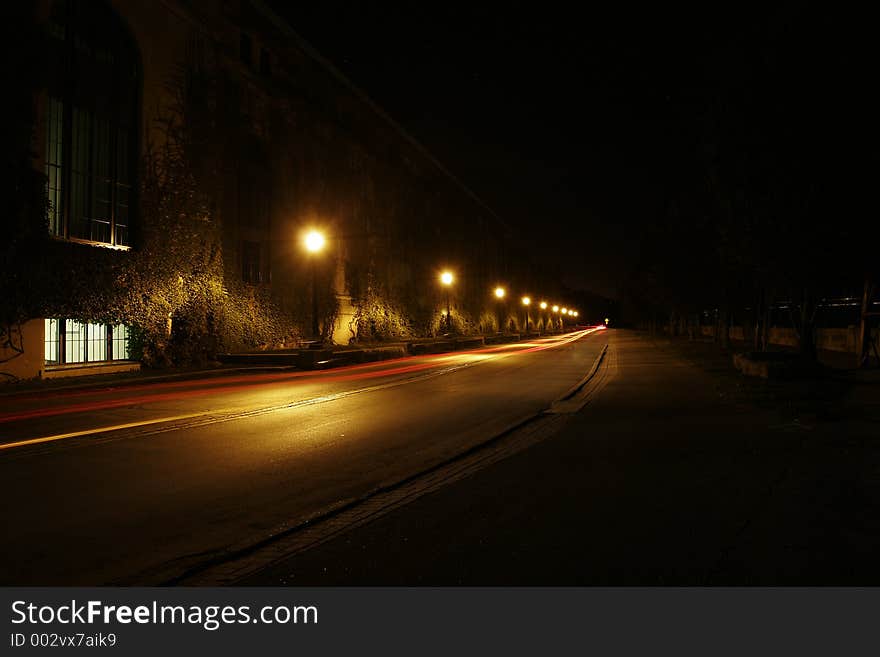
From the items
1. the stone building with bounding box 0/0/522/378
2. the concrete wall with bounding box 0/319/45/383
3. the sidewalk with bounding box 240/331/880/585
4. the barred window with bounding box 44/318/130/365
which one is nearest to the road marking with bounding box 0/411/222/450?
the sidewalk with bounding box 240/331/880/585

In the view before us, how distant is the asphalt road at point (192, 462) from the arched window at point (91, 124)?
878 cm

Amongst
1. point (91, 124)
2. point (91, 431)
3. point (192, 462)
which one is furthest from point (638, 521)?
point (91, 124)

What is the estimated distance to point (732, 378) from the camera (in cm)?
1842

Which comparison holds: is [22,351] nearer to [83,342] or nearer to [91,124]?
[83,342]

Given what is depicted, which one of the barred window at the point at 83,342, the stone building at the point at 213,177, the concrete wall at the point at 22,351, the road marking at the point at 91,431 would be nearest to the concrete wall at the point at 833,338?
the road marking at the point at 91,431

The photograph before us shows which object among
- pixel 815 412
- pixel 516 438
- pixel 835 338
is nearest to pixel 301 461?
pixel 516 438

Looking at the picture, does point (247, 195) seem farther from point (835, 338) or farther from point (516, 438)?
point (835, 338)

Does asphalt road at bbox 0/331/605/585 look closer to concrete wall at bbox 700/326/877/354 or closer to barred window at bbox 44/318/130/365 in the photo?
barred window at bbox 44/318/130/365

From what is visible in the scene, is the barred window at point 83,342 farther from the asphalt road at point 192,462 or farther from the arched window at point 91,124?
the asphalt road at point 192,462

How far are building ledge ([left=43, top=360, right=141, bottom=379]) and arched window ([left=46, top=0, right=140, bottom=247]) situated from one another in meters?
4.23

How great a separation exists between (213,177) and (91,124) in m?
6.54

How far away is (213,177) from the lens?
29.5m

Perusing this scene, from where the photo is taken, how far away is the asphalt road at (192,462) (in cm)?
459
